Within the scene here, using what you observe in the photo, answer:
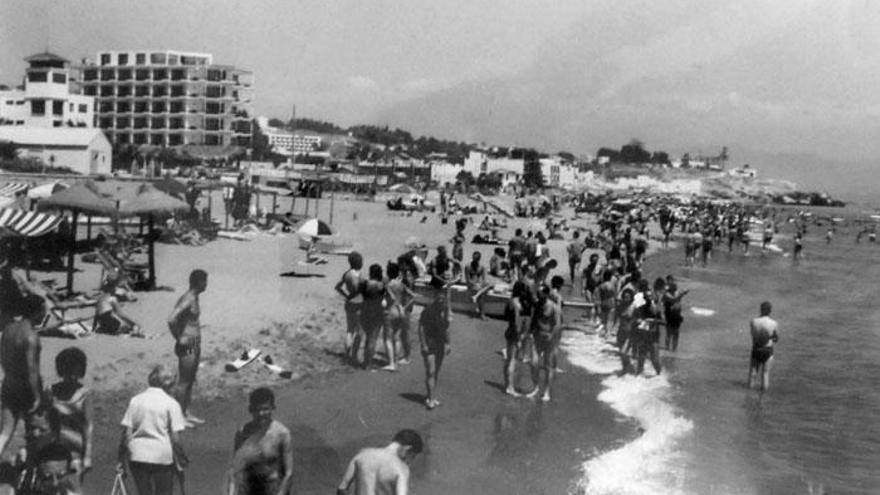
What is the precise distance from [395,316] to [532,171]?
12142 cm

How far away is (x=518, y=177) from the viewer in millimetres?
128000

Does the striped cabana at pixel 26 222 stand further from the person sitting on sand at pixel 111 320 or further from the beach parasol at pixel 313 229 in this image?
the beach parasol at pixel 313 229

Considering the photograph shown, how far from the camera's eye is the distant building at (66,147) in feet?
147

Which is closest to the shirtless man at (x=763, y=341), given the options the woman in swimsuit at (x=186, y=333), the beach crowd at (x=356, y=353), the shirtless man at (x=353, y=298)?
the beach crowd at (x=356, y=353)

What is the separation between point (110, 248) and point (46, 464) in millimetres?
12569

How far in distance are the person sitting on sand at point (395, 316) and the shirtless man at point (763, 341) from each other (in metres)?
5.25

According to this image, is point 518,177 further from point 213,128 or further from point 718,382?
point 718,382

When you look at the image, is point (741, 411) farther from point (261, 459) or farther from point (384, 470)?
point (261, 459)

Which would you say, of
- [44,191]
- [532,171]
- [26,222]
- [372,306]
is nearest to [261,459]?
[372,306]

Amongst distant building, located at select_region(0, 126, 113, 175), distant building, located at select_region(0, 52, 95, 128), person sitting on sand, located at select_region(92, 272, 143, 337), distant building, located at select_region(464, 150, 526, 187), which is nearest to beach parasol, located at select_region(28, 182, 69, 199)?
person sitting on sand, located at select_region(92, 272, 143, 337)

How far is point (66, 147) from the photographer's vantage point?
1809 inches

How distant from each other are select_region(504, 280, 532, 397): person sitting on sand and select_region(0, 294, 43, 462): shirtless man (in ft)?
20.9

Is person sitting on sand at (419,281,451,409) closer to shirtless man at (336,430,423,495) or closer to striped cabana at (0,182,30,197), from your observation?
shirtless man at (336,430,423,495)

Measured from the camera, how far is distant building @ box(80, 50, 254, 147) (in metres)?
69.9
